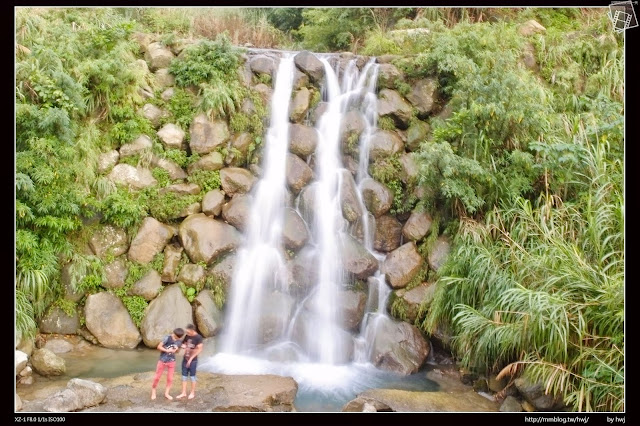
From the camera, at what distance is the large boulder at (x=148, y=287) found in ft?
24.7

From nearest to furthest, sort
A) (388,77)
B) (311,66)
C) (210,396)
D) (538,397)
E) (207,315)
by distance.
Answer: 1. (538,397)
2. (210,396)
3. (207,315)
4. (388,77)
5. (311,66)

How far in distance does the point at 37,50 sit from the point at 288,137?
15.4 ft

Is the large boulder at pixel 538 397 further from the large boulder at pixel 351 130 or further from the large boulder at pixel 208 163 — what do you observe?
the large boulder at pixel 208 163

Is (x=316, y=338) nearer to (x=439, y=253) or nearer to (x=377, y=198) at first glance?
(x=439, y=253)

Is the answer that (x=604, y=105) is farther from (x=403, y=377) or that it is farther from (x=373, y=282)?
(x=403, y=377)

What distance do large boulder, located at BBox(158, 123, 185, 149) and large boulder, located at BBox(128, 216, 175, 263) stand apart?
1633 mm

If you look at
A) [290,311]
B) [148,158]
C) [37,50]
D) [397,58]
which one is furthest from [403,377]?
[37,50]

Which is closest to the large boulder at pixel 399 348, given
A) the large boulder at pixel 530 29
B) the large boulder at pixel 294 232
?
the large boulder at pixel 294 232

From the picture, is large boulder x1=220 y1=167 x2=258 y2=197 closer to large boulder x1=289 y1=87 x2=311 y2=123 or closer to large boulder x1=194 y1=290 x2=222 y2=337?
large boulder x1=289 y1=87 x2=311 y2=123

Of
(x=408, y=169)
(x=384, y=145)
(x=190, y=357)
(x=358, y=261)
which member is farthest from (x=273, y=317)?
(x=384, y=145)

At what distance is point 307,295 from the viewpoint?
785 centimetres

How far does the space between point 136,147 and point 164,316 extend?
10.9ft

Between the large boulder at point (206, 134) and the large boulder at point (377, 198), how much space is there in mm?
3018

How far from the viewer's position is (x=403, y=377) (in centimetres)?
680
